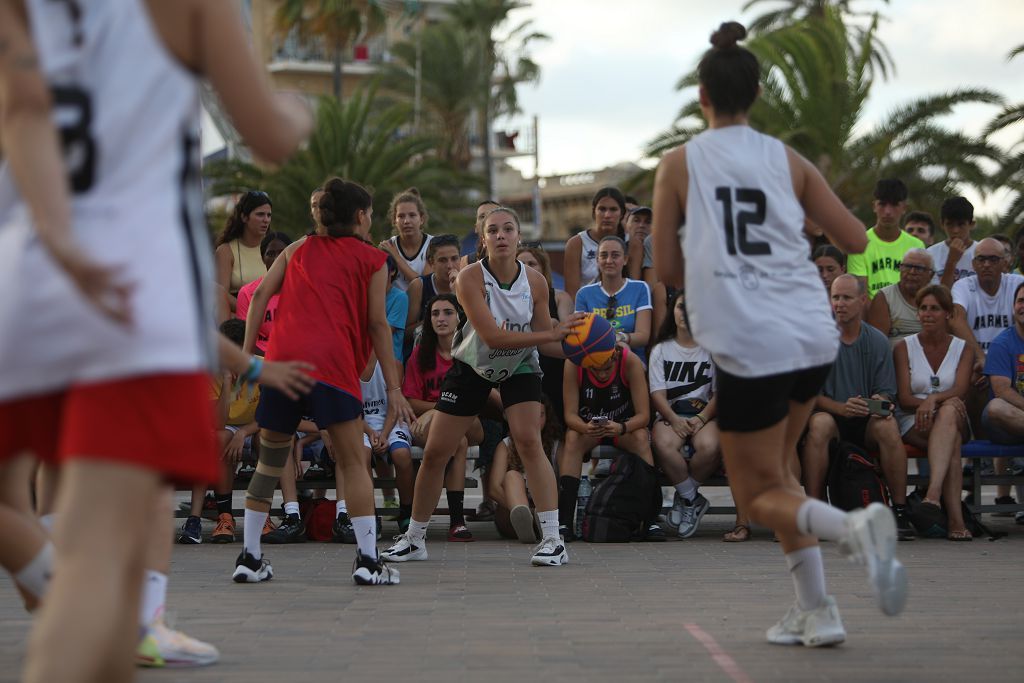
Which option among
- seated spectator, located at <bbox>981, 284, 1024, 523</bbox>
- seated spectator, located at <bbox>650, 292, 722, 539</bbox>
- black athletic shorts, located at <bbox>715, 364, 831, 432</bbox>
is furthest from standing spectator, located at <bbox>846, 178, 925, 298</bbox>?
black athletic shorts, located at <bbox>715, 364, 831, 432</bbox>

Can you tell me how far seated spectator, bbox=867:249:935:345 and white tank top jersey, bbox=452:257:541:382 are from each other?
4149 millimetres

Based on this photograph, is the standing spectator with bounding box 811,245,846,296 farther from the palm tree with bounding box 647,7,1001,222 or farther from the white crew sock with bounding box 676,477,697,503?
the palm tree with bounding box 647,7,1001,222

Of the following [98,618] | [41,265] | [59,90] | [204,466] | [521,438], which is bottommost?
[521,438]

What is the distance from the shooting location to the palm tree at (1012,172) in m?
25.1

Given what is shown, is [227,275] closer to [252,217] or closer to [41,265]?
[252,217]

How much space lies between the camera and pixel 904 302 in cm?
1212

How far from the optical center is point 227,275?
38.0ft

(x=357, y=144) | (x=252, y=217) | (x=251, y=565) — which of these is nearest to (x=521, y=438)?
(x=251, y=565)

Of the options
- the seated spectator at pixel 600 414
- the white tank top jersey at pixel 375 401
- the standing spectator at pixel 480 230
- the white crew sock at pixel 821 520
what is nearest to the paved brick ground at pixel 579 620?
the white crew sock at pixel 821 520

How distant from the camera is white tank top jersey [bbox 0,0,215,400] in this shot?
2.90 metres

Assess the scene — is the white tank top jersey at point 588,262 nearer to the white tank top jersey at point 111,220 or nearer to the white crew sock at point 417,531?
the white crew sock at point 417,531

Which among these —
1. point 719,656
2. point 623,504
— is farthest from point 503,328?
point 719,656

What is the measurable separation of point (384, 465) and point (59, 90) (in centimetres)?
847

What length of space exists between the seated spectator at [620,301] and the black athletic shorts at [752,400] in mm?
6131
